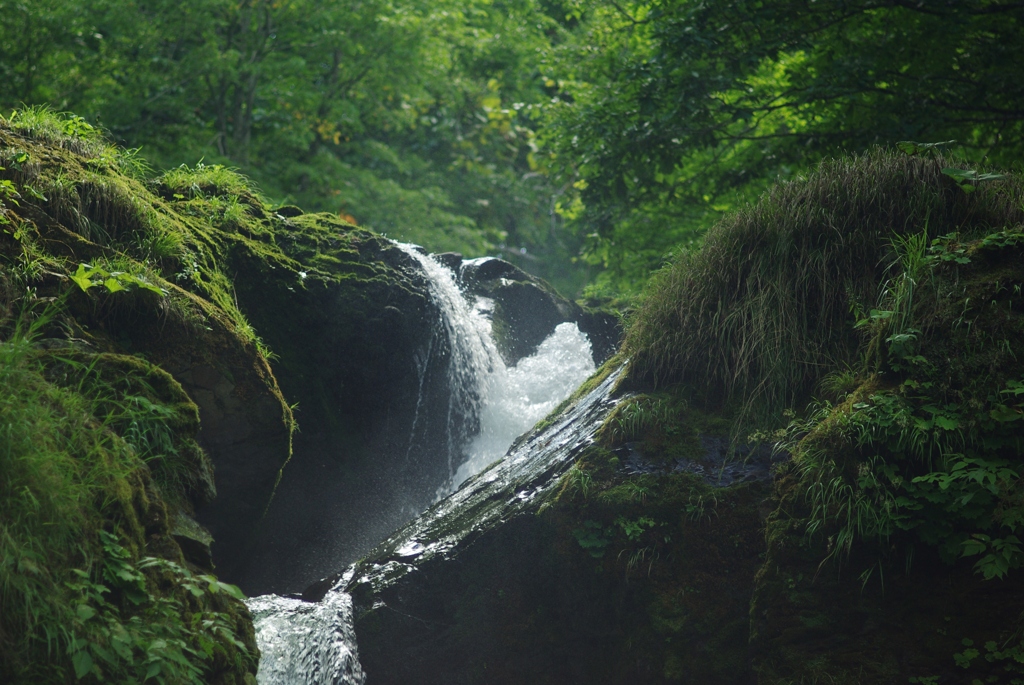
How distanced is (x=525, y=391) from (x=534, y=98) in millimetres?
14044

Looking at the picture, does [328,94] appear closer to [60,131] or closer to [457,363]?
[457,363]

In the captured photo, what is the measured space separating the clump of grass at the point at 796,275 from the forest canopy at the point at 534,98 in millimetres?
1184

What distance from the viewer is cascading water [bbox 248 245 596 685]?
5133 millimetres

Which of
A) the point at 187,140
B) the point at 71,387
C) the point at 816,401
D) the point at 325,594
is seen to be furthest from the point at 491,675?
the point at 187,140

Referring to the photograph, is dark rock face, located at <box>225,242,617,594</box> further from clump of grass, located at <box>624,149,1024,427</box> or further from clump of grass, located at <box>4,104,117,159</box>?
clump of grass, located at <box>624,149,1024,427</box>

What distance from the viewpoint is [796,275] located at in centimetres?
552

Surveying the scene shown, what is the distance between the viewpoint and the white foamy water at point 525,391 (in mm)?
9555

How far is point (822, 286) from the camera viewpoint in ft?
17.8

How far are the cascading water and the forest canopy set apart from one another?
1.88 m

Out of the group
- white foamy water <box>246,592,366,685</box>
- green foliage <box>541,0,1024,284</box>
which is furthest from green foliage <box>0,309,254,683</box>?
green foliage <box>541,0,1024,284</box>

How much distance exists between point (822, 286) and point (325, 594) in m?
3.86

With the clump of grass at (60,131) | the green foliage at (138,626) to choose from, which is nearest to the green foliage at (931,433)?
the green foliage at (138,626)

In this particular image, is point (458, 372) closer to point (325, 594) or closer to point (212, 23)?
point (325, 594)

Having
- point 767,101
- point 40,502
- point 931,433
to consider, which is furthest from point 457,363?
point 40,502
